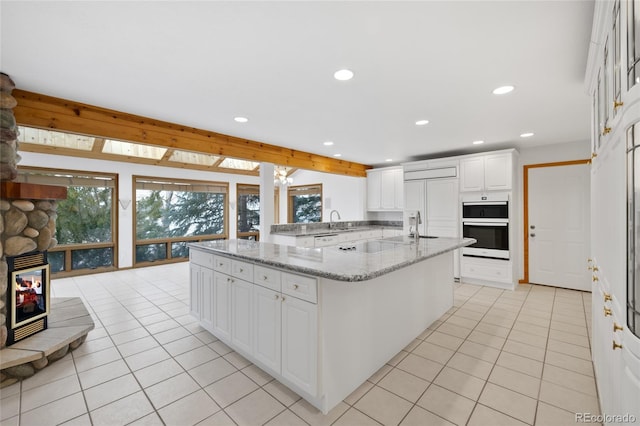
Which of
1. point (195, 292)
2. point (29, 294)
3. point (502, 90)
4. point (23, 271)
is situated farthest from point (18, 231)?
point (502, 90)

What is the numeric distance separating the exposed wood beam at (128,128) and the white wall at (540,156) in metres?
4.15

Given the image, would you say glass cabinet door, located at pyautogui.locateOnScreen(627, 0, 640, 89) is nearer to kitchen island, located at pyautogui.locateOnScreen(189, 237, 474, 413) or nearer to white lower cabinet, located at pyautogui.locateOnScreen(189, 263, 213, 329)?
kitchen island, located at pyautogui.locateOnScreen(189, 237, 474, 413)

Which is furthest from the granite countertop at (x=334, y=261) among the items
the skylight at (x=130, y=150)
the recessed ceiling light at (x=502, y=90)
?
the skylight at (x=130, y=150)

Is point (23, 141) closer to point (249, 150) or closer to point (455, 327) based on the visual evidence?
point (249, 150)

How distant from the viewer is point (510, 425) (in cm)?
167

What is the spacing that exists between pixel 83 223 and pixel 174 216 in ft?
5.74

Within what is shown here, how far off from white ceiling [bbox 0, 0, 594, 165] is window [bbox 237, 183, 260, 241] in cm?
485

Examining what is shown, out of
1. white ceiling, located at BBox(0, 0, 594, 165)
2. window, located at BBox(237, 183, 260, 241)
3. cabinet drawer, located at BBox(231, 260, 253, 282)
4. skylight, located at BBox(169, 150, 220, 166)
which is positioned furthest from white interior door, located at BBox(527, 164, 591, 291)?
window, located at BBox(237, 183, 260, 241)

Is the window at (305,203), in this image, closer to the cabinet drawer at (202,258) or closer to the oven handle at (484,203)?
the oven handle at (484,203)

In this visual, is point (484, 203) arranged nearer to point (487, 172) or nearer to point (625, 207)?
point (487, 172)

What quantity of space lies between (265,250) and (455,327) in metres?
2.26

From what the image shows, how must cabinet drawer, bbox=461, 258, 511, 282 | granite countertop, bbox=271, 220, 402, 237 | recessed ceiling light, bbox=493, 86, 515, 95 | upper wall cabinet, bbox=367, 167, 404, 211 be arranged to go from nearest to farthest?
recessed ceiling light, bbox=493, 86, 515, 95 < cabinet drawer, bbox=461, 258, 511, 282 < granite countertop, bbox=271, 220, 402, 237 < upper wall cabinet, bbox=367, 167, 404, 211

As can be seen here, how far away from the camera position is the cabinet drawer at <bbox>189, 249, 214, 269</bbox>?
277cm

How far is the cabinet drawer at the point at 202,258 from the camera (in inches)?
109
